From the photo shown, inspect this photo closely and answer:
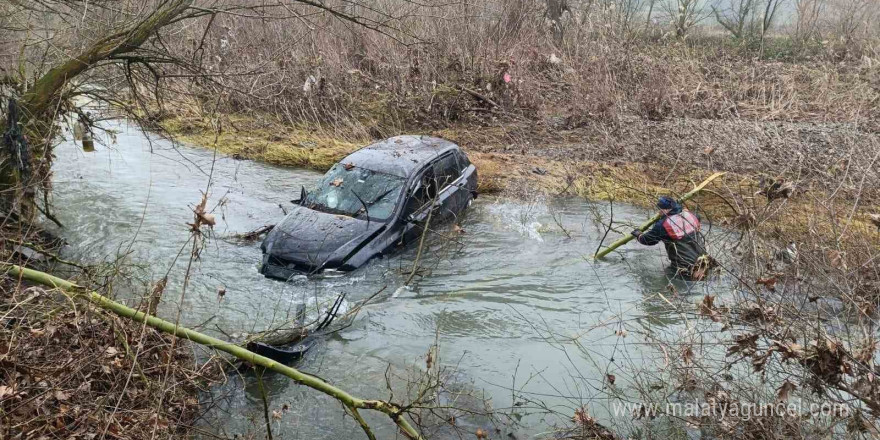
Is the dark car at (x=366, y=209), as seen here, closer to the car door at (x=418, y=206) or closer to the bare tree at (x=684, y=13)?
the car door at (x=418, y=206)

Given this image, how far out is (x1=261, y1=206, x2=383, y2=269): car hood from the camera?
882 centimetres

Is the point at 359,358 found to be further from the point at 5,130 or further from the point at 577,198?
the point at 577,198

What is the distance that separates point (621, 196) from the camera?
1295 centimetres

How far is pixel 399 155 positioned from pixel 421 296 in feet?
8.11

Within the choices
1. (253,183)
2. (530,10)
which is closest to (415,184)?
(253,183)

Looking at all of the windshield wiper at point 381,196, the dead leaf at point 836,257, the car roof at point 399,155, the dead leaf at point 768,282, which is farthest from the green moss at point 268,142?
the dead leaf at point 836,257

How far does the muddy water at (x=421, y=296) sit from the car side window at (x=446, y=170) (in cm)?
82

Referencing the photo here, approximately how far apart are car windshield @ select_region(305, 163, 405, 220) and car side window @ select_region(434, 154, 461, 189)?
39.4 inches

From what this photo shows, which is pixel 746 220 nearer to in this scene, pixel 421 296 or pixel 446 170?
pixel 421 296

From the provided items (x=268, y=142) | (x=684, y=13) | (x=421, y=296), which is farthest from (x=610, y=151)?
(x=684, y=13)

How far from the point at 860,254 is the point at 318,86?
Result: 42.8 ft

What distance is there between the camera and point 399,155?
1049 cm

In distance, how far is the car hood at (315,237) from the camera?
882cm

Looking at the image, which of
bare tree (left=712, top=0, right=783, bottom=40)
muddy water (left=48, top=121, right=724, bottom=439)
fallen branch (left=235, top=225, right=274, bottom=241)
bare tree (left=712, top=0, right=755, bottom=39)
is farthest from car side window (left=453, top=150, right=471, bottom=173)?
bare tree (left=712, top=0, right=755, bottom=39)
